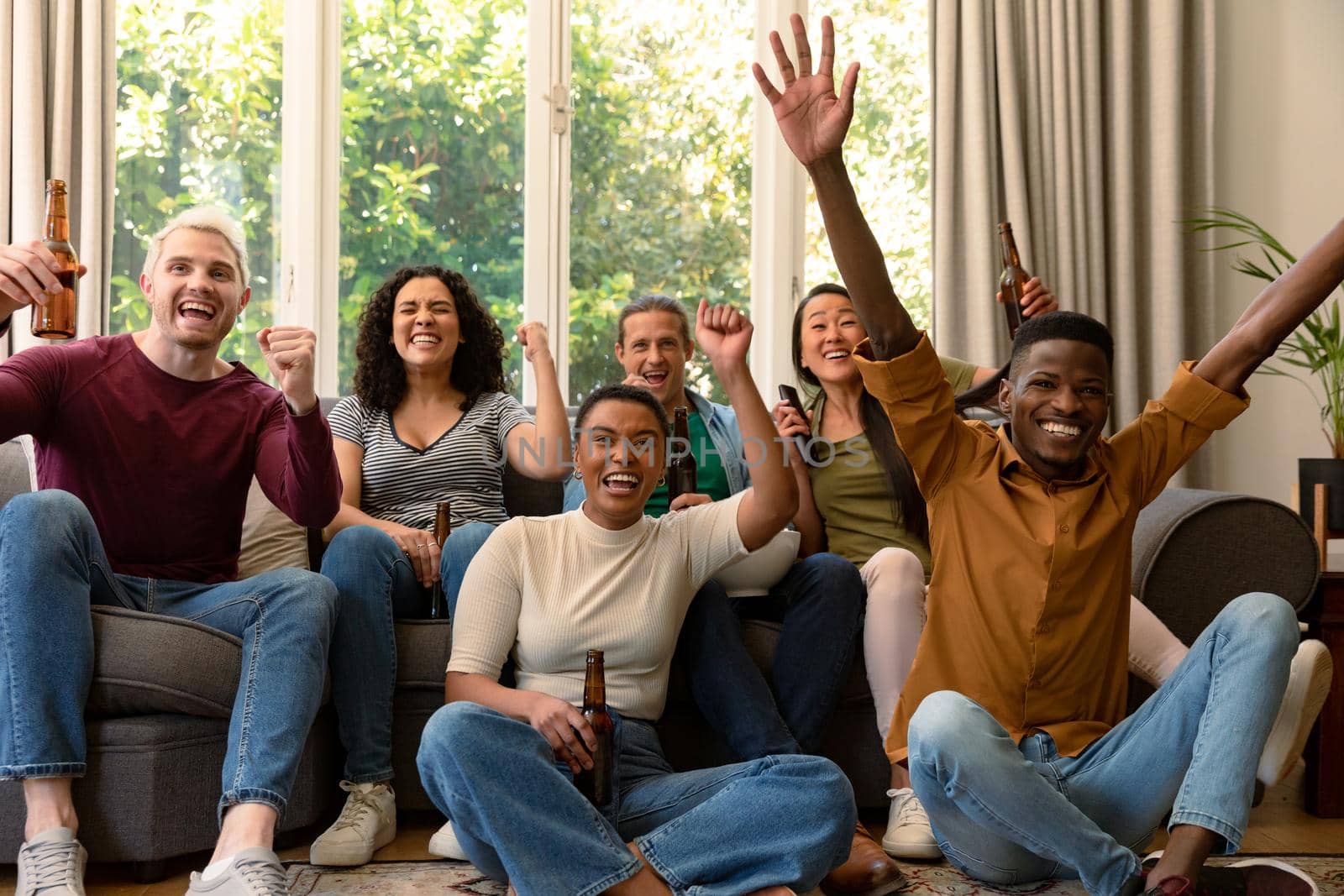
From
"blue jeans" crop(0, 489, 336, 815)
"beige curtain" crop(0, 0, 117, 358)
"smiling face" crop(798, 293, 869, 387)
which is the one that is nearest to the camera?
"blue jeans" crop(0, 489, 336, 815)

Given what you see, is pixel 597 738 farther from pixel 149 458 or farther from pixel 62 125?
pixel 62 125

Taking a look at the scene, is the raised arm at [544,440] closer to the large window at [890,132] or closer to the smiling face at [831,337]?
the smiling face at [831,337]

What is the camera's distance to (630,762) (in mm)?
1870

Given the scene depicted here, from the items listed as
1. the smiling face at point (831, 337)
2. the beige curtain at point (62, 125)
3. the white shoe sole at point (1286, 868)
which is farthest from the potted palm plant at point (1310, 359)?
the beige curtain at point (62, 125)

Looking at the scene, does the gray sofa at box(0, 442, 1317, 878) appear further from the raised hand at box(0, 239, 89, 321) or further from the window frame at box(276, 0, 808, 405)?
the window frame at box(276, 0, 808, 405)

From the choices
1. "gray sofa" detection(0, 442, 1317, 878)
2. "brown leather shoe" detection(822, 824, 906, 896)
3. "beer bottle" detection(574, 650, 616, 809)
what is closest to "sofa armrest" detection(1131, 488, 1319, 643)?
"gray sofa" detection(0, 442, 1317, 878)

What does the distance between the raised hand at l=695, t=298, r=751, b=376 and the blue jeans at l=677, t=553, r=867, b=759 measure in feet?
1.50

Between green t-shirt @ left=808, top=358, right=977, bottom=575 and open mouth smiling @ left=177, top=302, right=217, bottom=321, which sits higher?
open mouth smiling @ left=177, top=302, right=217, bottom=321

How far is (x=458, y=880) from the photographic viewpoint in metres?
1.93

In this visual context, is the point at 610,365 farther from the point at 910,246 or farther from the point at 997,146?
the point at 997,146

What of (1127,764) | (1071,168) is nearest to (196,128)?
(1071,168)

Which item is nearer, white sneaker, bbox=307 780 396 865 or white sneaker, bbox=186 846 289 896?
white sneaker, bbox=186 846 289 896

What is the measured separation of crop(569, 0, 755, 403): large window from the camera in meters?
3.91

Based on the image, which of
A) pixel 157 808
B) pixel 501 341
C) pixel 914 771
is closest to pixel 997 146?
pixel 501 341
